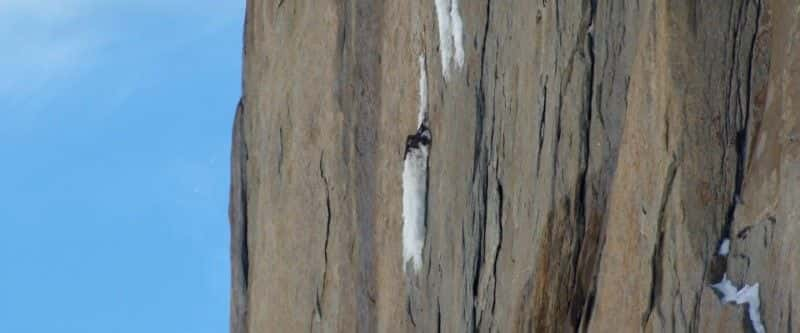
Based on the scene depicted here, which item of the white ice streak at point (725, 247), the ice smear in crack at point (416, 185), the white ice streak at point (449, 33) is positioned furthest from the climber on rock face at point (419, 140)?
the white ice streak at point (725, 247)

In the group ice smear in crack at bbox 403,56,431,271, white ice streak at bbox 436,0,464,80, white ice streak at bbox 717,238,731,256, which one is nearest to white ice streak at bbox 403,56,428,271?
ice smear in crack at bbox 403,56,431,271

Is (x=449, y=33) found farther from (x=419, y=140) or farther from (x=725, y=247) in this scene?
(x=725, y=247)

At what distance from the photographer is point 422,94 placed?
27.9 feet

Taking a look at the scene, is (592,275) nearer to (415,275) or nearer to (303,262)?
(415,275)

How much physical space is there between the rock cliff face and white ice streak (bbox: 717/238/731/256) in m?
0.02

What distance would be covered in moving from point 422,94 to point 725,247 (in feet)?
7.27

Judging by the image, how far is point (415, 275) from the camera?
8.53 m

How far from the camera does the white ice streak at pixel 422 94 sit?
8.48 metres

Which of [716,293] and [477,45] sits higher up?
[477,45]

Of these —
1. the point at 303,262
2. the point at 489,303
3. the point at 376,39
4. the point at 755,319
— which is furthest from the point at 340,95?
the point at 755,319

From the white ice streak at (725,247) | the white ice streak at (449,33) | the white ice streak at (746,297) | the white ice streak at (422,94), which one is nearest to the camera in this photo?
the white ice streak at (746,297)

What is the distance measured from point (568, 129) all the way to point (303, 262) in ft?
8.60

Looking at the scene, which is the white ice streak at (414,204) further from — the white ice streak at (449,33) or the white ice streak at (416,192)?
the white ice streak at (449,33)

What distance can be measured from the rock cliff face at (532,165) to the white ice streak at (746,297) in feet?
0.08
